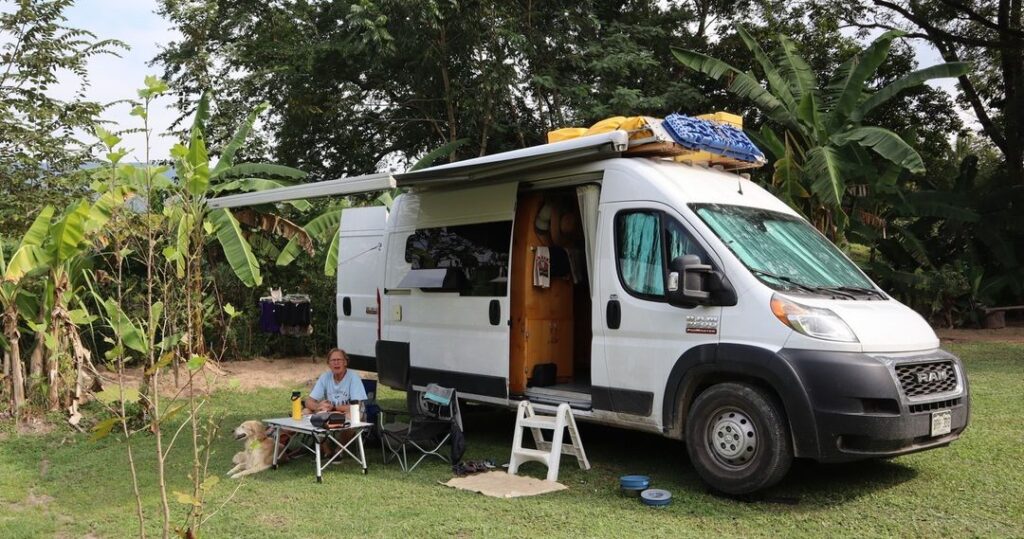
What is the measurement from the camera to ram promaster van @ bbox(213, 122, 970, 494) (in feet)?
17.2

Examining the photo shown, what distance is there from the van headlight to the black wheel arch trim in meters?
0.24

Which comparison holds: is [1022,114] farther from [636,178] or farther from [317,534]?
[317,534]

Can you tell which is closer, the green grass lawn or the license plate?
the green grass lawn

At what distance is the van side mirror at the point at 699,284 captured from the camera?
5.57 m

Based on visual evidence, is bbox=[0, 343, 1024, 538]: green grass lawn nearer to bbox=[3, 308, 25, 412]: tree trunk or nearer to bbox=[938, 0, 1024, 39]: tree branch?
bbox=[3, 308, 25, 412]: tree trunk

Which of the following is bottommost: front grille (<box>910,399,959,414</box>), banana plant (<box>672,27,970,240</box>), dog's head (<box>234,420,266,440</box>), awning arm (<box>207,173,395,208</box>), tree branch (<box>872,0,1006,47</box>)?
dog's head (<box>234,420,266,440</box>)

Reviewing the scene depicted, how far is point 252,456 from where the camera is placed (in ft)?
22.3

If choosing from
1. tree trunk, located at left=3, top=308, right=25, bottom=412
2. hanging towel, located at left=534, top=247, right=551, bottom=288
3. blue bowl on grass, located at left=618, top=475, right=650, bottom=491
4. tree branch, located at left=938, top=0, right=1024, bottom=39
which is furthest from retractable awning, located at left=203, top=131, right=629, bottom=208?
tree branch, located at left=938, top=0, right=1024, bottom=39

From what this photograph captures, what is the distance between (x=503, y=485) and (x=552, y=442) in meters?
0.52

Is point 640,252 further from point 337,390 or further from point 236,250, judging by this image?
point 236,250

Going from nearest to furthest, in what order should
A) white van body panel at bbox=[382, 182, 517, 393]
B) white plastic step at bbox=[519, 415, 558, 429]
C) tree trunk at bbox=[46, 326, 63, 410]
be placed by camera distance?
white plastic step at bbox=[519, 415, 558, 429] < white van body panel at bbox=[382, 182, 517, 393] < tree trunk at bbox=[46, 326, 63, 410]

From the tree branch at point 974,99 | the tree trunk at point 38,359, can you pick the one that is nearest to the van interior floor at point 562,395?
the tree trunk at point 38,359

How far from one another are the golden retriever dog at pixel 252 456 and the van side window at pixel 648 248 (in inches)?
129

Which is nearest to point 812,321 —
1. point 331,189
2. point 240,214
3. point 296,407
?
point 296,407
